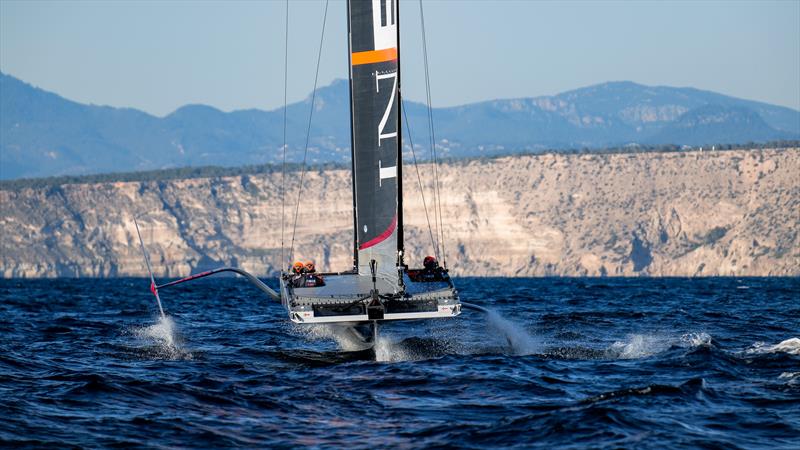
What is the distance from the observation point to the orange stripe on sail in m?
23.1

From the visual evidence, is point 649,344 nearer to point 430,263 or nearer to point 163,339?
point 430,263

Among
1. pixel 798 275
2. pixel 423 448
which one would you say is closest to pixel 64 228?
pixel 798 275

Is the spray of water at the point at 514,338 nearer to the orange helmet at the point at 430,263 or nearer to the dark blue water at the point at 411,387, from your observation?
the dark blue water at the point at 411,387

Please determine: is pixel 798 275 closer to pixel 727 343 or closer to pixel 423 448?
pixel 727 343

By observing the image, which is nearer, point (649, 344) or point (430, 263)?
point (430, 263)

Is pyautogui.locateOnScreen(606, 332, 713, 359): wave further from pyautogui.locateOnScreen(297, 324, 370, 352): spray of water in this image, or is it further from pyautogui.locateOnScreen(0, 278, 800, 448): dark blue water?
pyautogui.locateOnScreen(297, 324, 370, 352): spray of water

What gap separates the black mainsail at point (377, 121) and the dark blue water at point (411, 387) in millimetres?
2214

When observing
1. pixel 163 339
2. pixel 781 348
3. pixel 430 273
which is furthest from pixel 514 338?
pixel 163 339

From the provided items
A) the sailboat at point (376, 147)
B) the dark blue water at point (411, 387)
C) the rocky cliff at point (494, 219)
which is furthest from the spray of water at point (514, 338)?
the rocky cliff at point (494, 219)

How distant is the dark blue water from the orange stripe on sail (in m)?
5.42

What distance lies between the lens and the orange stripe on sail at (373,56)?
23094 mm

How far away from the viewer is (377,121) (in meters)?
23.2

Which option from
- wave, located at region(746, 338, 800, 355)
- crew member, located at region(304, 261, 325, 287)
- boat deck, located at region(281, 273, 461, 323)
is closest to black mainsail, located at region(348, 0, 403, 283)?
crew member, located at region(304, 261, 325, 287)

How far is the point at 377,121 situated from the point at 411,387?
6.55 m
